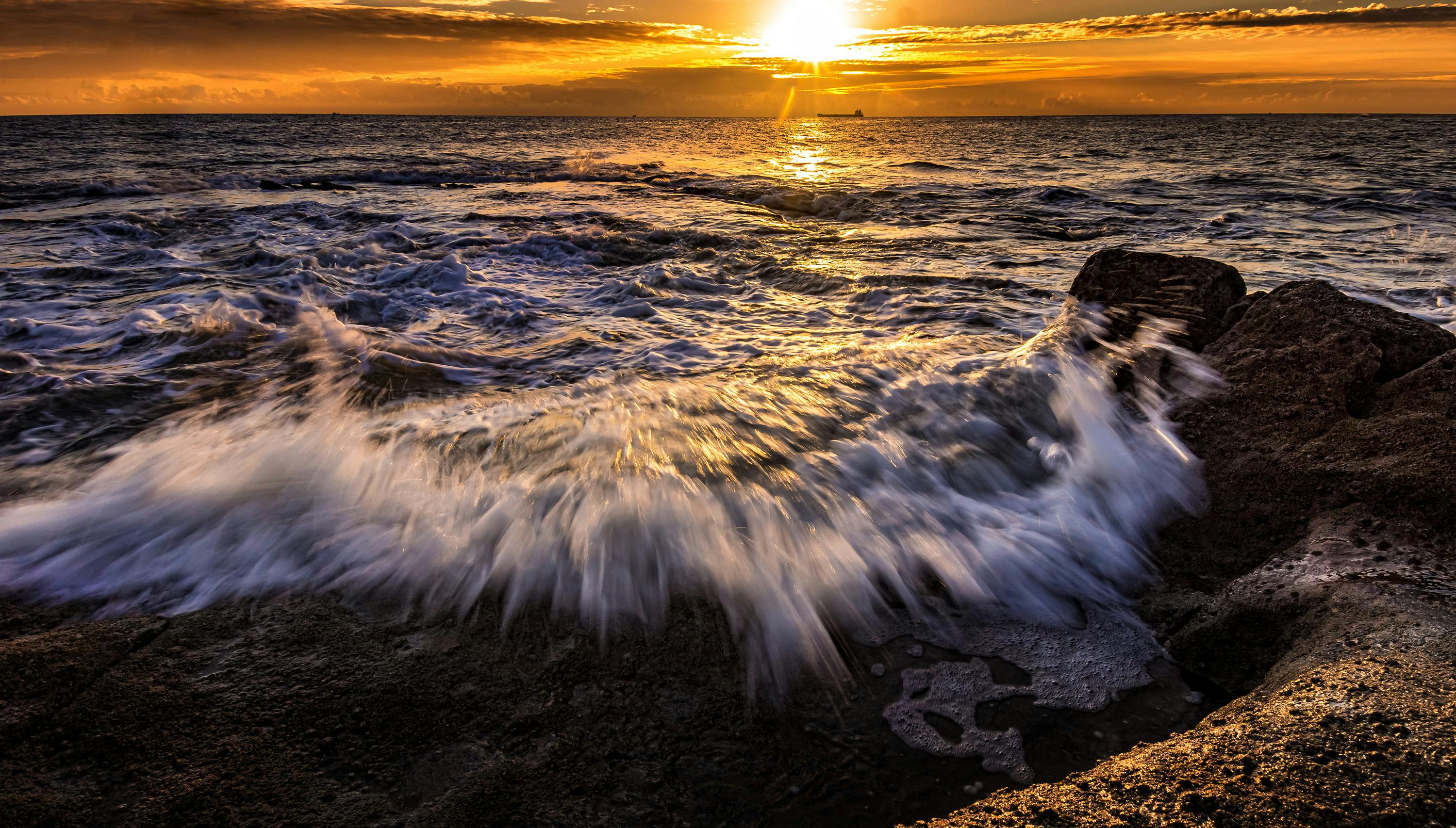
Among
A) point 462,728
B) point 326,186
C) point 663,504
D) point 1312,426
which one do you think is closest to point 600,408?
point 663,504

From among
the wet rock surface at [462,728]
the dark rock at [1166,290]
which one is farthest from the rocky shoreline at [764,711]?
the dark rock at [1166,290]

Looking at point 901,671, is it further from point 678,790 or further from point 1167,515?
point 1167,515

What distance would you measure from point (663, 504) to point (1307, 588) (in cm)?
224

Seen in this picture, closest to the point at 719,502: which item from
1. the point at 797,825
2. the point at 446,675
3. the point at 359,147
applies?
the point at 446,675

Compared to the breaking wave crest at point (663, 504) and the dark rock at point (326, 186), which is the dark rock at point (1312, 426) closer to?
the breaking wave crest at point (663, 504)

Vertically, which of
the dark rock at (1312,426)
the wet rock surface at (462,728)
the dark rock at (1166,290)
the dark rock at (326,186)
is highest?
the dark rock at (326,186)

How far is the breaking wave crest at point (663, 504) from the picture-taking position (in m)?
2.42

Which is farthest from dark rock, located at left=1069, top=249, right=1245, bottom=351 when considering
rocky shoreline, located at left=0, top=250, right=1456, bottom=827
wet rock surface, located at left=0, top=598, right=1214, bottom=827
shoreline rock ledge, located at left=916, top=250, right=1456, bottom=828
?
wet rock surface, located at left=0, top=598, right=1214, bottom=827

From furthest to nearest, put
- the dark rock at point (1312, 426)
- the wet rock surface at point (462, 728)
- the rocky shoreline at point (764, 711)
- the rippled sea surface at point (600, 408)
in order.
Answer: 1. the rippled sea surface at point (600, 408)
2. the dark rock at point (1312, 426)
3. the wet rock surface at point (462, 728)
4. the rocky shoreline at point (764, 711)

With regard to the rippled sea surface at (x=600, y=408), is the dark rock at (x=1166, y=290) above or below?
above

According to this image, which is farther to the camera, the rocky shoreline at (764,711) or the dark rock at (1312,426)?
the dark rock at (1312,426)

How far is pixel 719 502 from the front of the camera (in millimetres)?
2855

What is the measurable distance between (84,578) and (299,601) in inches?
36.2

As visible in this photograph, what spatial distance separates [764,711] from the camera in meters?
1.91
